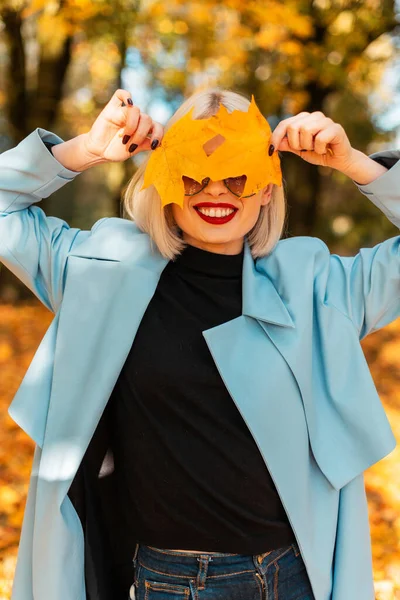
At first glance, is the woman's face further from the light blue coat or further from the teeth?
the light blue coat

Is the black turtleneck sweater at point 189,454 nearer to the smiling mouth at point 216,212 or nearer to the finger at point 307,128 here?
the smiling mouth at point 216,212

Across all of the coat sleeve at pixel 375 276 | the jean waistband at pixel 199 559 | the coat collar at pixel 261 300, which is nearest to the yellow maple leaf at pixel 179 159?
the coat collar at pixel 261 300

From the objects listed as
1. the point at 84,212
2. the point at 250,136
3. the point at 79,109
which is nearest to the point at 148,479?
the point at 250,136

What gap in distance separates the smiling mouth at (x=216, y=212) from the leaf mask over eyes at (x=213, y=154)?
0.07 meters

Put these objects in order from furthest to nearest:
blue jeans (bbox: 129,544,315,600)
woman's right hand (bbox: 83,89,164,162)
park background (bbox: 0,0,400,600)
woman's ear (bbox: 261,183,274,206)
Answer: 1. park background (bbox: 0,0,400,600)
2. woman's ear (bbox: 261,183,274,206)
3. woman's right hand (bbox: 83,89,164,162)
4. blue jeans (bbox: 129,544,315,600)

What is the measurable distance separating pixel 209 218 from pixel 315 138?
0.37m

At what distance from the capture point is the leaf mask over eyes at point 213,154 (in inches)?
75.0

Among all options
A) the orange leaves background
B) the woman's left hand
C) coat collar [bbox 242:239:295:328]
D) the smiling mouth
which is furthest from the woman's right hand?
the orange leaves background

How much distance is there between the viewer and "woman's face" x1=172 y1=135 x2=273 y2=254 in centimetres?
194

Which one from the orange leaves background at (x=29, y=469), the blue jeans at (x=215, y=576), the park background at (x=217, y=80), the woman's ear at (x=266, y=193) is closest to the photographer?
the blue jeans at (x=215, y=576)

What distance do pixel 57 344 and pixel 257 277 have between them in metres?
0.61

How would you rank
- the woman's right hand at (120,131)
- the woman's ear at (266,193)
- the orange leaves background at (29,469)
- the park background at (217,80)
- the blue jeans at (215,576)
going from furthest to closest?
the park background at (217,80), the orange leaves background at (29,469), the woman's ear at (266,193), the woman's right hand at (120,131), the blue jeans at (215,576)

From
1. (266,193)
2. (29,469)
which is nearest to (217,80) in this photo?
(29,469)

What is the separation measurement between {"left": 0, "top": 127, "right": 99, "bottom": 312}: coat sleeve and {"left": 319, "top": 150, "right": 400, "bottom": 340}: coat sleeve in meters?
0.80
